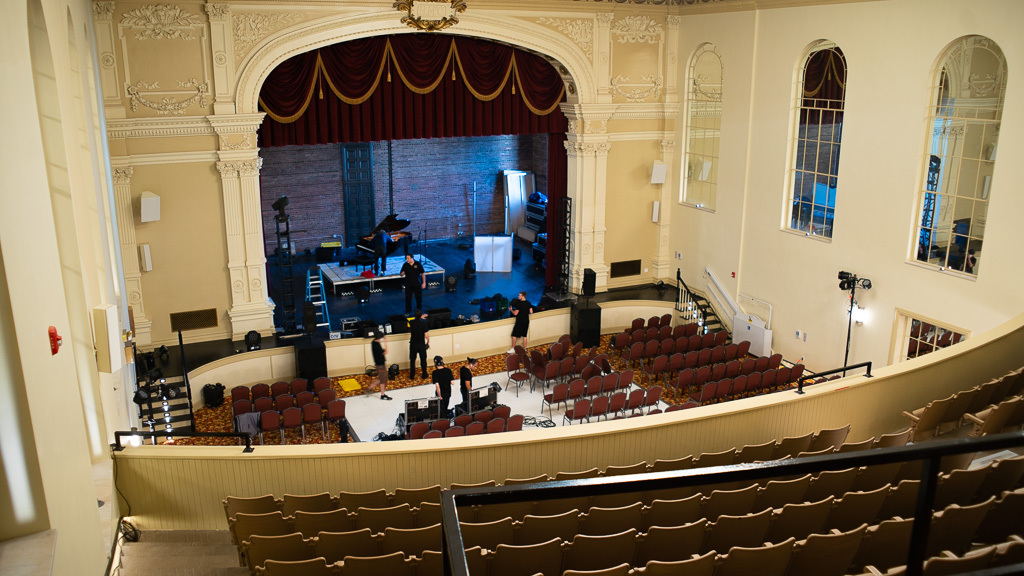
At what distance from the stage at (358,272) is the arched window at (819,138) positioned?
9.44 metres

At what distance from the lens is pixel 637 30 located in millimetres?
19000

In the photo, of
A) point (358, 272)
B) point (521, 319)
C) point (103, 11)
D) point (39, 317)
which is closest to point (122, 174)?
point (103, 11)

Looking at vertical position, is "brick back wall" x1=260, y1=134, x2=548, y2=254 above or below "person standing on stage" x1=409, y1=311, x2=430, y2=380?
above

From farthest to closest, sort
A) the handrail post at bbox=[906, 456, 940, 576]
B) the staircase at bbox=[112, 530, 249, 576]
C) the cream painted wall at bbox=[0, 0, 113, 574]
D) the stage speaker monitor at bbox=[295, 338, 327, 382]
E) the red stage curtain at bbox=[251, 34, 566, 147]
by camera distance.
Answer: the red stage curtain at bbox=[251, 34, 566, 147] → the stage speaker monitor at bbox=[295, 338, 327, 382] → the staircase at bbox=[112, 530, 249, 576] → the cream painted wall at bbox=[0, 0, 113, 574] → the handrail post at bbox=[906, 456, 940, 576]

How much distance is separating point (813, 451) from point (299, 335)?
10.7m

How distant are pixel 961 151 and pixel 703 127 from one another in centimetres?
657

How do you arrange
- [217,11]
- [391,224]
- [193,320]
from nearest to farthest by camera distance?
[217,11] < [193,320] < [391,224]

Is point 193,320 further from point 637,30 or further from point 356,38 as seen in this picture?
point 637,30

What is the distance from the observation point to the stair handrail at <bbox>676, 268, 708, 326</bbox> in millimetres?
18641

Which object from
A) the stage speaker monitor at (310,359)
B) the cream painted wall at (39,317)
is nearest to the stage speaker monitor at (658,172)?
the stage speaker monitor at (310,359)

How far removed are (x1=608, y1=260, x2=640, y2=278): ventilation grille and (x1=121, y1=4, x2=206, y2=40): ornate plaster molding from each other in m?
10.6

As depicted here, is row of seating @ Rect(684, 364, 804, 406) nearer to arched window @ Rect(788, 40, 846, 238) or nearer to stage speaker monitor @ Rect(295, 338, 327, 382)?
arched window @ Rect(788, 40, 846, 238)

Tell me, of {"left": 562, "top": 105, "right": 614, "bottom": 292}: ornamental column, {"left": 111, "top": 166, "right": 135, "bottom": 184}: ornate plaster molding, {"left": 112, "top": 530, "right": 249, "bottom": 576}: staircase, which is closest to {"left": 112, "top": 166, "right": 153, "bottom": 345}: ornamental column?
{"left": 111, "top": 166, "right": 135, "bottom": 184}: ornate plaster molding

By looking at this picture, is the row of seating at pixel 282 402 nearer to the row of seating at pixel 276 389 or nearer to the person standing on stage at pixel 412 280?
the row of seating at pixel 276 389
